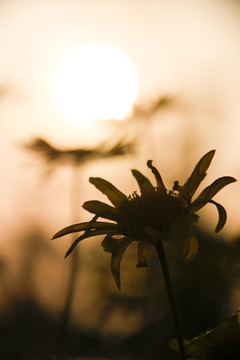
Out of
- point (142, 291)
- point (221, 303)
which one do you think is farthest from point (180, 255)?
point (142, 291)

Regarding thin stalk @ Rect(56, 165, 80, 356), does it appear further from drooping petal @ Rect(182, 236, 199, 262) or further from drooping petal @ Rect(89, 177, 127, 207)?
drooping petal @ Rect(182, 236, 199, 262)

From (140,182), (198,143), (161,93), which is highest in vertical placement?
(161,93)

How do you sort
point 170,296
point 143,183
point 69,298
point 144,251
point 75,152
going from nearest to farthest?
point 170,296 < point 144,251 < point 143,183 < point 69,298 < point 75,152

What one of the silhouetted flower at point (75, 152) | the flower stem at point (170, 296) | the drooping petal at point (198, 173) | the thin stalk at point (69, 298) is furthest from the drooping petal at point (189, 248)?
the silhouetted flower at point (75, 152)

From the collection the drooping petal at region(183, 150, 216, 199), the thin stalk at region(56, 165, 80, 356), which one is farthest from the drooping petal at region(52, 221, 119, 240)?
the thin stalk at region(56, 165, 80, 356)

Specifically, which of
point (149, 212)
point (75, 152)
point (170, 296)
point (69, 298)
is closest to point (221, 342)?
point (170, 296)

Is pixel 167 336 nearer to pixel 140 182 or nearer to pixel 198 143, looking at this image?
pixel 140 182

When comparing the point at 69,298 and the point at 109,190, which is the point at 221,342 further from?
the point at 69,298
